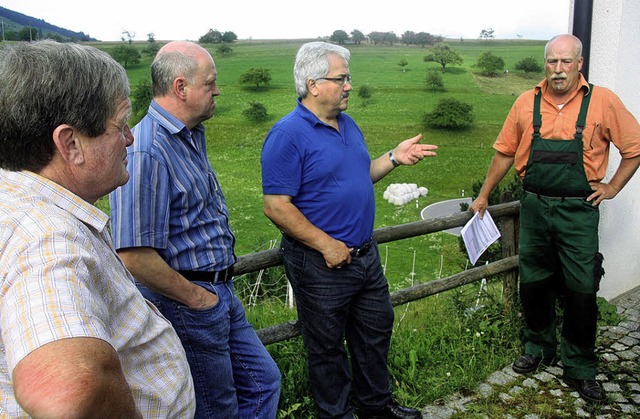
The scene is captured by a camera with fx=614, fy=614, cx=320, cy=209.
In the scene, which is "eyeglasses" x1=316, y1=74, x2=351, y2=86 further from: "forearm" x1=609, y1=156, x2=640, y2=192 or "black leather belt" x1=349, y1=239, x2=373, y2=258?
"forearm" x1=609, y1=156, x2=640, y2=192

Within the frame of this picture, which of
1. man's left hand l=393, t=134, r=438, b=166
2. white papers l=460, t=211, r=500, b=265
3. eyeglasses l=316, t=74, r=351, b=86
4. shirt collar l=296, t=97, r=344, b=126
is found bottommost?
white papers l=460, t=211, r=500, b=265

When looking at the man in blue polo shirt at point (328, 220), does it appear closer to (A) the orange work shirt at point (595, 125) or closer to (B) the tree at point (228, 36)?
(A) the orange work shirt at point (595, 125)

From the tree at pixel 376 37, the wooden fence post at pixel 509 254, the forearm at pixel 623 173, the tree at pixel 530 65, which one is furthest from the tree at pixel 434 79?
the forearm at pixel 623 173

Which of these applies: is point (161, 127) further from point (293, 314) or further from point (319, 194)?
point (293, 314)

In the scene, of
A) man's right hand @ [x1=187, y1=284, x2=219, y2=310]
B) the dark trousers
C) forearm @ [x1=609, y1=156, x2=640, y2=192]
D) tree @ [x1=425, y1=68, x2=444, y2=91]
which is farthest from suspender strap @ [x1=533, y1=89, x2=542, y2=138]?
tree @ [x1=425, y1=68, x2=444, y2=91]

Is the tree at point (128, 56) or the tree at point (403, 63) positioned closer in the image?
the tree at point (128, 56)

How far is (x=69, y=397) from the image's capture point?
665mm

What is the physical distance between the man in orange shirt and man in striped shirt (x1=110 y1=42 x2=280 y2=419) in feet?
5.40

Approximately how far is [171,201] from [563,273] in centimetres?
207

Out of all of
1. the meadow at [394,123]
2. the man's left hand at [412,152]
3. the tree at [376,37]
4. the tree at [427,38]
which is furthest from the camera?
the tree at [427,38]

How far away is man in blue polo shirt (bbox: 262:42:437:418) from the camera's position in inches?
87.2

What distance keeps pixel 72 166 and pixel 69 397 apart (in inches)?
14.5

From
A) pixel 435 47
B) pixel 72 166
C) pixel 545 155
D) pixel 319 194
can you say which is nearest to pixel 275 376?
pixel 319 194

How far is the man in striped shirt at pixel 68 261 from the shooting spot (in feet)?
2.27
